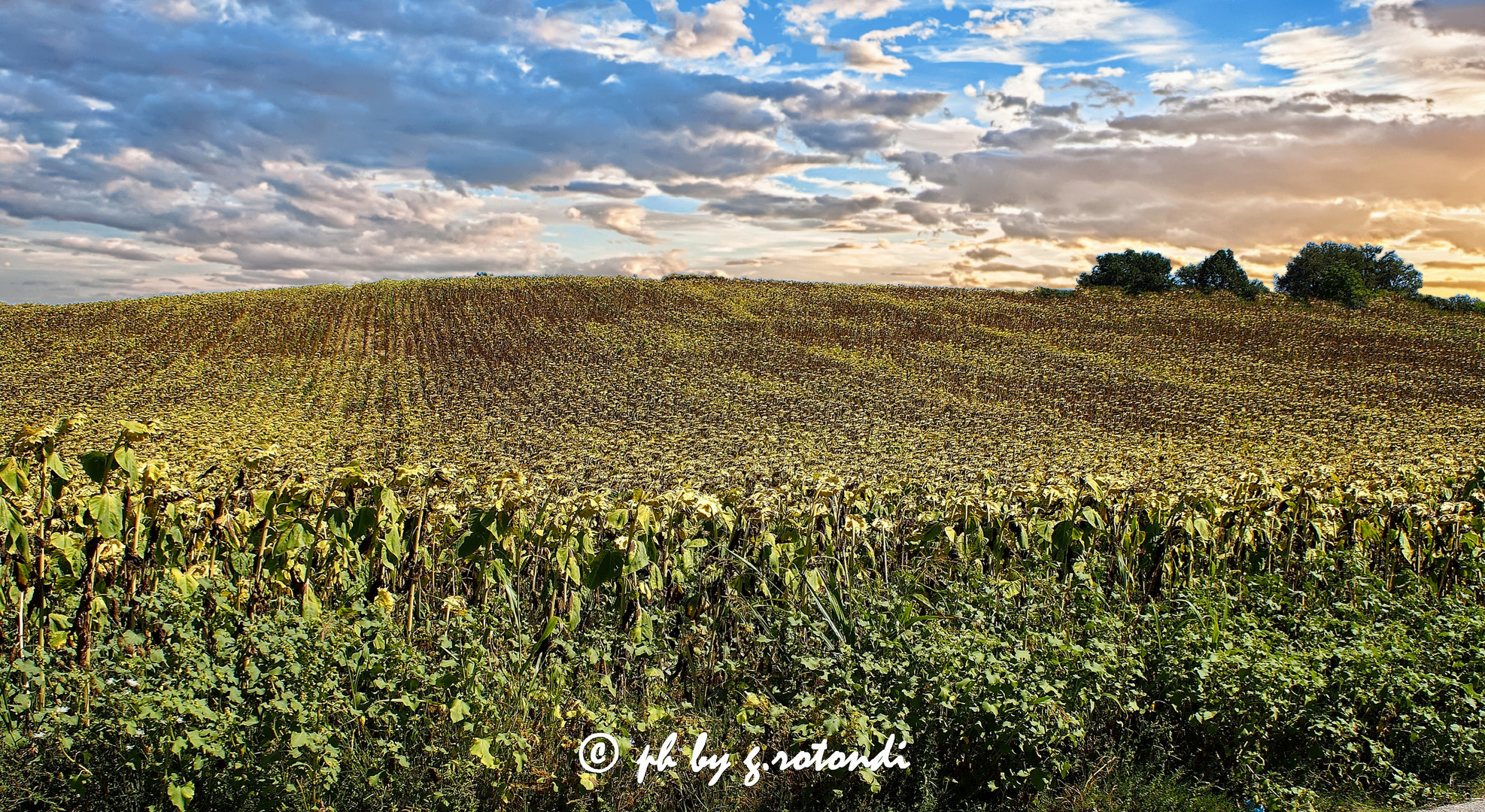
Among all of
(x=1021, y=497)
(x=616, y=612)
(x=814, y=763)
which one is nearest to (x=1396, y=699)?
(x=1021, y=497)

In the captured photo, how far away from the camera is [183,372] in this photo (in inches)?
1435

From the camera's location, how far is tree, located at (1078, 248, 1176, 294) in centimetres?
6819

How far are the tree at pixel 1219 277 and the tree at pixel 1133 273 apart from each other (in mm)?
1850

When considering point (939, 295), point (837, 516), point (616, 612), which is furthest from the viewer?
point (939, 295)

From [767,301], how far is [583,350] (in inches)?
751

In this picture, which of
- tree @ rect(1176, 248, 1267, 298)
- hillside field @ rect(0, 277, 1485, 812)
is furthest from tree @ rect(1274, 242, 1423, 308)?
hillside field @ rect(0, 277, 1485, 812)

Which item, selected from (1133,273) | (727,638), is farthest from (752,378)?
(1133,273)

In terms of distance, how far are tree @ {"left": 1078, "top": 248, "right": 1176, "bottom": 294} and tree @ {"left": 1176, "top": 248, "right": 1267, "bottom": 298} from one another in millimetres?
1850

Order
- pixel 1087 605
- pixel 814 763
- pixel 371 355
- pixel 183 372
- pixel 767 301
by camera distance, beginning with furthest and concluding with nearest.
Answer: pixel 767 301
pixel 371 355
pixel 183 372
pixel 1087 605
pixel 814 763

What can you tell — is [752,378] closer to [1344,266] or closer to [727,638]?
[727,638]

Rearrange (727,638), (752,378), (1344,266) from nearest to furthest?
1. (727,638)
2. (752,378)
3. (1344,266)

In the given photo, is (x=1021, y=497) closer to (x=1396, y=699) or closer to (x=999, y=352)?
(x=1396, y=699)

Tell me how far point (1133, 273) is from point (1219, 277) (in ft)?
22.4

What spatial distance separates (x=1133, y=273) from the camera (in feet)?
232
